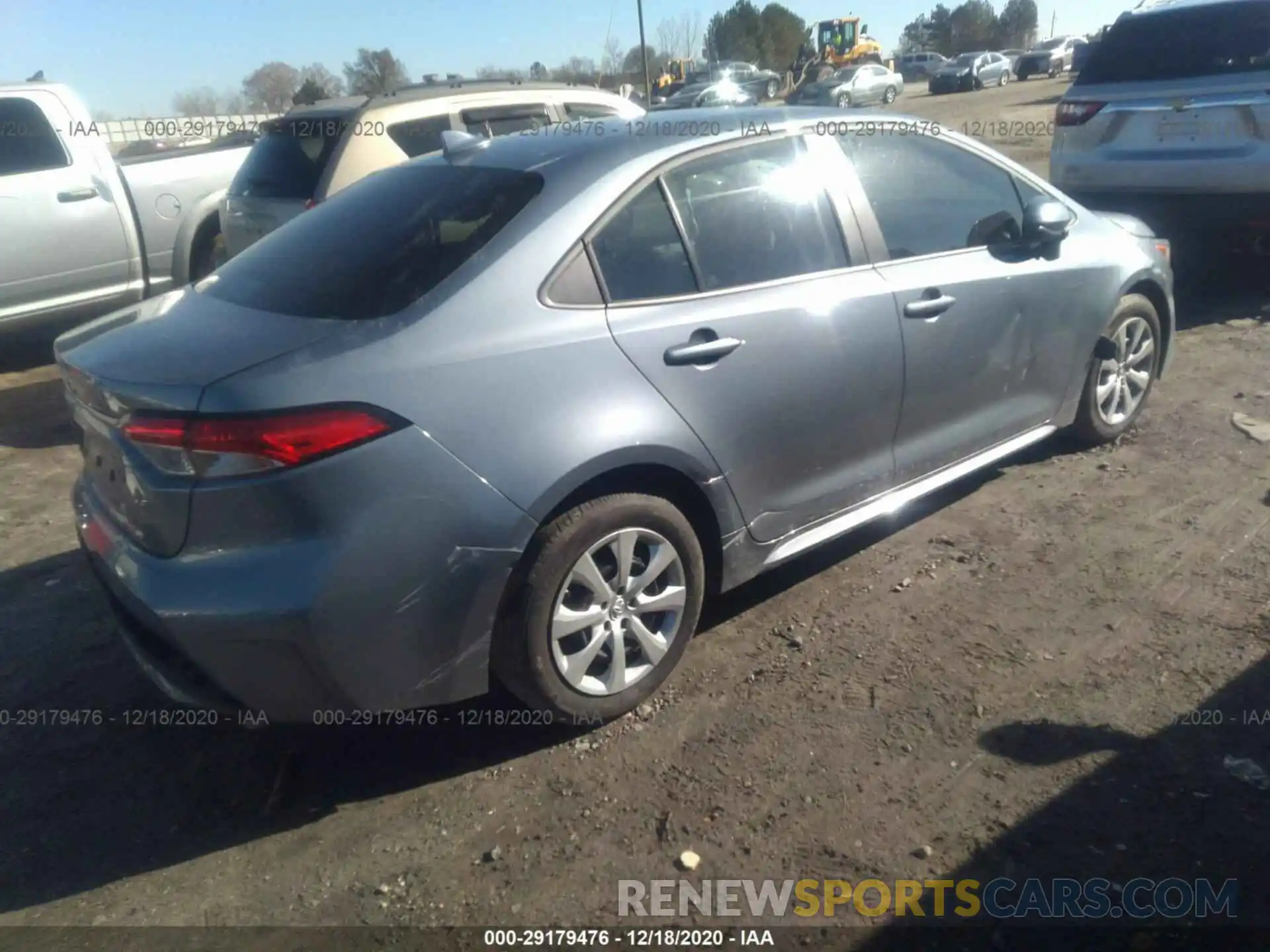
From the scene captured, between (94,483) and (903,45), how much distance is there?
92.7 metres

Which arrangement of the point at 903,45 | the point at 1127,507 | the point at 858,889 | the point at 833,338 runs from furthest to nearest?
the point at 903,45
the point at 1127,507
the point at 833,338
the point at 858,889

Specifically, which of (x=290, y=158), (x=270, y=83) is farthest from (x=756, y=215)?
Result: (x=270, y=83)

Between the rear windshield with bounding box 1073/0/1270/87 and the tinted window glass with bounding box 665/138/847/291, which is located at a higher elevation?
the rear windshield with bounding box 1073/0/1270/87

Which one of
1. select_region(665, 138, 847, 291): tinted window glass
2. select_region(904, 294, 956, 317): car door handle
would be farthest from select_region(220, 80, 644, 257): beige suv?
select_region(904, 294, 956, 317): car door handle

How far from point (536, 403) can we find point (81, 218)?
601 cm

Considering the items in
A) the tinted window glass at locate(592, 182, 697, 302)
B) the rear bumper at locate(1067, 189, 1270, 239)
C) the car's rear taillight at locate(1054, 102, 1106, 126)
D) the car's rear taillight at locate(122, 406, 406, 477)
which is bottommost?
the rear bumper at locate(1067, 189, 1270, 239)

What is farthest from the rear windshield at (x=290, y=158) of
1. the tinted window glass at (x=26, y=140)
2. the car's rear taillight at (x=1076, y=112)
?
the car's rear taillight at (x=1076, y=112)

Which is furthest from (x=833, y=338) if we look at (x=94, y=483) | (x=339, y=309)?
(x=94, y=483)

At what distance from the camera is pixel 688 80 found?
149 ft

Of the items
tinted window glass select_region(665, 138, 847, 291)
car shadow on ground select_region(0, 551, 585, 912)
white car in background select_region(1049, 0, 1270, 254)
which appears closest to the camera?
car shadow on ground select_region(0, 551, 585, 912)

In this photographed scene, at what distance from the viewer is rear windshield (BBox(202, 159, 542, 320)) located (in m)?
2.92

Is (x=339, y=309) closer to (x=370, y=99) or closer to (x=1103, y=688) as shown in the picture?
Result: (x=1103, y=688)

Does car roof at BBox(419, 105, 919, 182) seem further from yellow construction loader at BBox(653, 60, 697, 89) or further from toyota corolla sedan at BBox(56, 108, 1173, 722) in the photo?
yellow construction loader at BBox(653, 60, 697, 89)

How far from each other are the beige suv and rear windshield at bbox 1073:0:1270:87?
3761 mm
